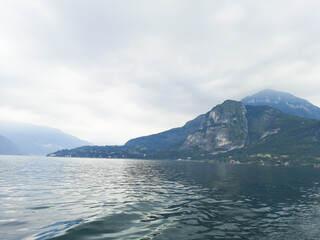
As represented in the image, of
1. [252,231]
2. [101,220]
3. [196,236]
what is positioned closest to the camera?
[196,236]

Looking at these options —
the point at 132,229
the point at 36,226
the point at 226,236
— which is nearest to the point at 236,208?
Result: the point at 226,236

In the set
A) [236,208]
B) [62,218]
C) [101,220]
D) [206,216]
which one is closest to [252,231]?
[206,216]

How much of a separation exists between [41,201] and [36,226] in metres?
13.7

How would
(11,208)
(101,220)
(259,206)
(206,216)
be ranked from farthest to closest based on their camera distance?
1. (259,206)
2. (11,208)
3. (206,216)
4. (101,220)

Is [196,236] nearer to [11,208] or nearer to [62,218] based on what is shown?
[62,218]

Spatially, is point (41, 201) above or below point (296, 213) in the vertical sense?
above

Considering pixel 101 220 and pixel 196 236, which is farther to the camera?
pixel 101 220

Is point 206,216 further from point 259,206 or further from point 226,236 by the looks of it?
point 259,206

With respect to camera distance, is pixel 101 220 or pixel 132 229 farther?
pixel 101 220

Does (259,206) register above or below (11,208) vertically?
below

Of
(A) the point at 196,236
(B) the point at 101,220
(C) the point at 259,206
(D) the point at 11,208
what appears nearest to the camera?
(A) the point at 196,236

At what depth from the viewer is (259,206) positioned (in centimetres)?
3275

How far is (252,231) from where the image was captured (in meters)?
20.8

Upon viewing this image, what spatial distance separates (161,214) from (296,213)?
21162 mm
